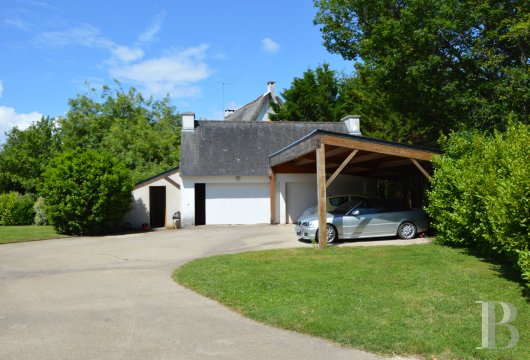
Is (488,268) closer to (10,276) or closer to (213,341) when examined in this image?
(213,341)

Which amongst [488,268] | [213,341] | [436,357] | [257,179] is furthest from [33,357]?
[257,179]

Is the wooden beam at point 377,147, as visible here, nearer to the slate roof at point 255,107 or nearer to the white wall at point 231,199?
the white wall at point 231,199

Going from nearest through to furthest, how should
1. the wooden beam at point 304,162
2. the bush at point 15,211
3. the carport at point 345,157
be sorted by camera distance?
the carport at point 345,157 → the wooden beam at point 304,162 → the bush at point 15,211

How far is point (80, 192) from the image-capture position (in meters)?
19.1

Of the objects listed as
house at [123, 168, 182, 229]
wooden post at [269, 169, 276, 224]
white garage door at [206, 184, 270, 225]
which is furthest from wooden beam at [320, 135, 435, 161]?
house at [123, 168, 182, 229]

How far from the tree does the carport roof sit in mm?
11659

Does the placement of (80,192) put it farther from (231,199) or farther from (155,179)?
(231,199)

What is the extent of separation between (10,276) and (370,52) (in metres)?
17.2

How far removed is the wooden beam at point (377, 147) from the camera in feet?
45.1

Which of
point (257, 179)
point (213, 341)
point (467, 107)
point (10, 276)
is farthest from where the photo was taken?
point (257, 179)

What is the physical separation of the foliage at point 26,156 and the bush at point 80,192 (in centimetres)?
1385

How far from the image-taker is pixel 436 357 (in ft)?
15.7

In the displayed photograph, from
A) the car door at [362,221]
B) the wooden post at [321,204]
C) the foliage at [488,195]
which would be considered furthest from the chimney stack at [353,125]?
the wooden post at [321,204]

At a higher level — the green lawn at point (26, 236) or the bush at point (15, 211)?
the bush at point (15, 211)
